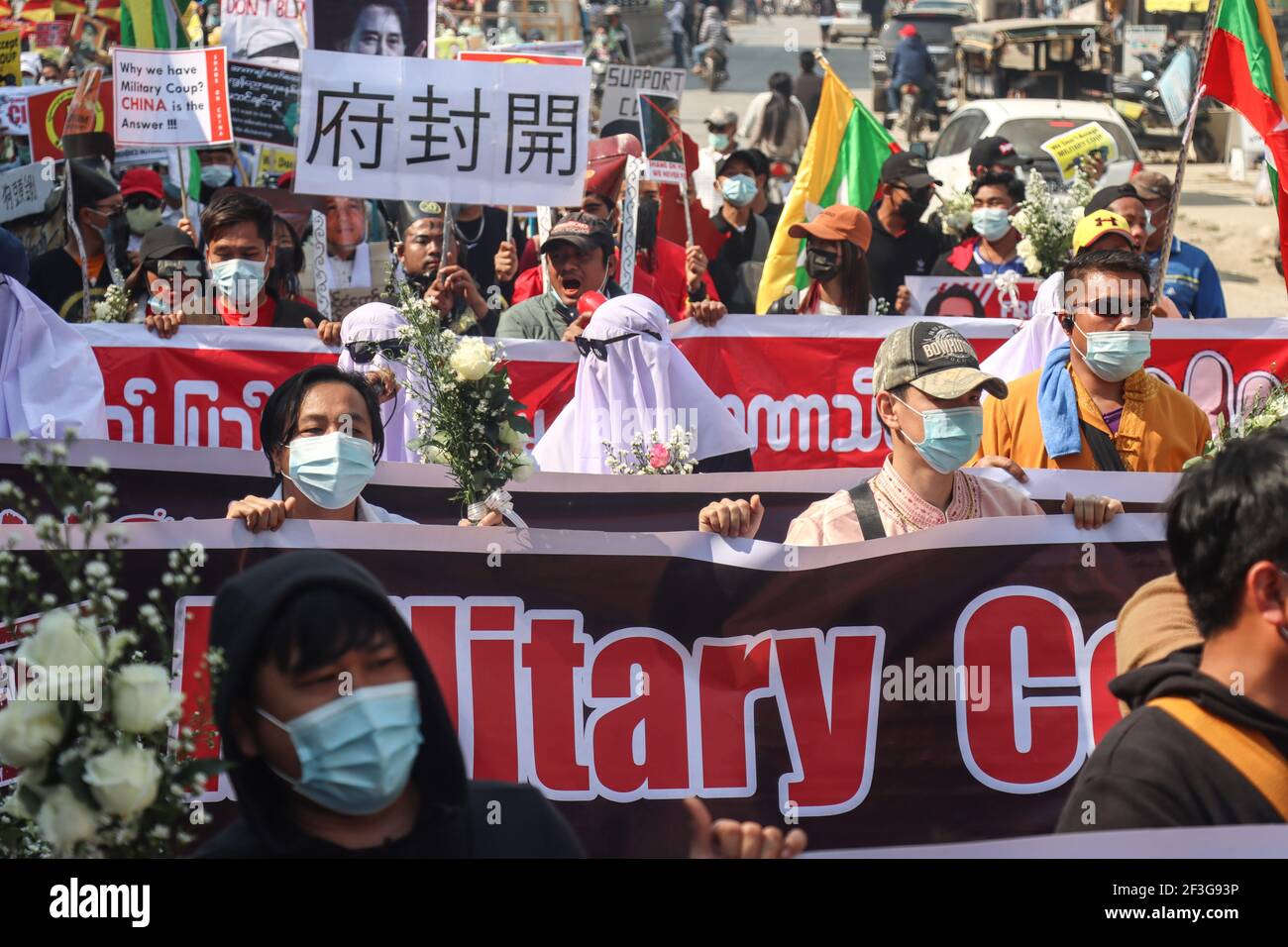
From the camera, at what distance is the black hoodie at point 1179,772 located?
2559 millimetres

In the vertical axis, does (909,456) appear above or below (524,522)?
above

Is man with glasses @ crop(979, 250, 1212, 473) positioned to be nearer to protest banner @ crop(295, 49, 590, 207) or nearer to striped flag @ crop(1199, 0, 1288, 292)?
striped flag @ crop(1199, 0, 1288, 292)

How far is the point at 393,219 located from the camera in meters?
12.3

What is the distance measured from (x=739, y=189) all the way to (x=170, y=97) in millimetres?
3712

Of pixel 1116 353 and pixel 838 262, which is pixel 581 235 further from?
pixel 1116 353

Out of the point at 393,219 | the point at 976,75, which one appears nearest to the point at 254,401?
the point at 393,219

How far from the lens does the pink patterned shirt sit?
455 cm

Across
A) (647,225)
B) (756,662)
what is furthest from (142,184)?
(756,662)

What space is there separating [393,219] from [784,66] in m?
30.4

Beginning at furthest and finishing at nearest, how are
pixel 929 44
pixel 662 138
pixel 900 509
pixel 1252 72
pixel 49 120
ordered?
pixel 929 44
pixel 49 120
pixel 662 138
pixel 1252 72
pixel 900 509

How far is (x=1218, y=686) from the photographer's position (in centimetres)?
260

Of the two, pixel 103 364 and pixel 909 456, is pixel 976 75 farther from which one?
pixel 909 456

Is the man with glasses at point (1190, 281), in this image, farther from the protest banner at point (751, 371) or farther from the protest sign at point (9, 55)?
the protest sign at point (9, 55)

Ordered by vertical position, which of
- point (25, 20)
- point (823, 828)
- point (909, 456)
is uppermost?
point (25, 20)
